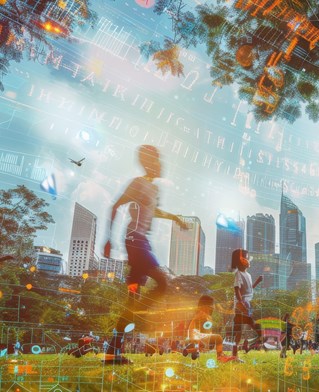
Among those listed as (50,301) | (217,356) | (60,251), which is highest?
(60,251)

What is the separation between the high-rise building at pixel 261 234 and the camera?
5.17 m

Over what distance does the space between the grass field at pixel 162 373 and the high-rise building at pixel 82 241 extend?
771mm

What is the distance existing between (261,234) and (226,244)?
1.86 feet

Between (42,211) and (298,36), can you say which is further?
(298,36)

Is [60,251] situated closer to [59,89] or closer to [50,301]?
[50,301]

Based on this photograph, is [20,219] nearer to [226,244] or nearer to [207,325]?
[207,325]

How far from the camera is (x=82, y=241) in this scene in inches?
171

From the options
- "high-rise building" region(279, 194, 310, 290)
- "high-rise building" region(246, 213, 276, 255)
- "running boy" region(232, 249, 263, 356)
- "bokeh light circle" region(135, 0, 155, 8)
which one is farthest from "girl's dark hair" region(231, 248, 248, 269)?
"bokeh light circle" region(135, 0, 155, 8)

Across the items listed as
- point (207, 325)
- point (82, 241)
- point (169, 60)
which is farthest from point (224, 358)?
point (169, 60)

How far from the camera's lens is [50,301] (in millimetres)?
3973

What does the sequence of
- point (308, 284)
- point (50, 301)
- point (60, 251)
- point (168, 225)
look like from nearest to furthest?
point (50, 301) < point (60, 251) < point (168, 225) < point (308, 284)

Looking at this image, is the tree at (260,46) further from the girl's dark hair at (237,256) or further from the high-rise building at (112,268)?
the high-rise building at (112,268)

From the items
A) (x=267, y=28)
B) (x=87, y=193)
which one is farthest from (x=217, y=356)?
(x=267, y=28)

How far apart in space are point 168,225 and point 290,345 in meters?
1.81
